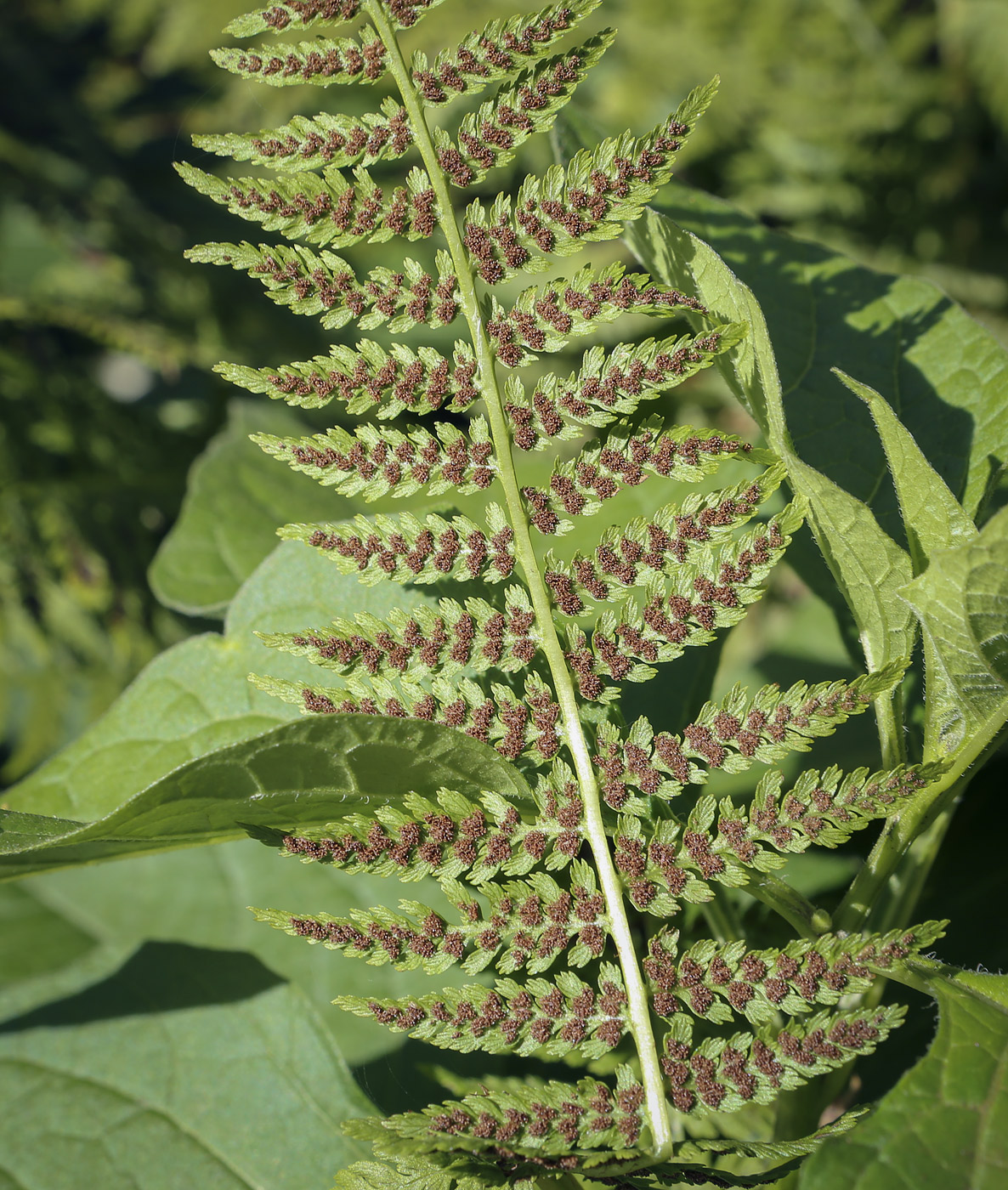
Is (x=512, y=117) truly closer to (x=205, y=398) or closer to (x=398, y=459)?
(x=398, y=459)

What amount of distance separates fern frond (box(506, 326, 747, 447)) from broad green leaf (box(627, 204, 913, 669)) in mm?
35

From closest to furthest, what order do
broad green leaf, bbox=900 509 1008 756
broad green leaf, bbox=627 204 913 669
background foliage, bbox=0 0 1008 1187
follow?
broad green leaf, bbox=900 509 1008 756
broad green leaf, bbox=627 204 913 669
background foliage, bbox=0 0 1008 1187

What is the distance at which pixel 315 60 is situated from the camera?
99 centimetres

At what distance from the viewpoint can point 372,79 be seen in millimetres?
1010

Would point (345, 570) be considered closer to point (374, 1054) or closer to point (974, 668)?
point (974, 668)

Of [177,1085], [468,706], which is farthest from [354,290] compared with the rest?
[177,1085]

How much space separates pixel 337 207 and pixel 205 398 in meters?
2.82

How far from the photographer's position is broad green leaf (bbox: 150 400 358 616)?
180 centimetres

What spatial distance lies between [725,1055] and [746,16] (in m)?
3.95

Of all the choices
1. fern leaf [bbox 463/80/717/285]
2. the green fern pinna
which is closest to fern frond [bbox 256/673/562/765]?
the green fern pinna

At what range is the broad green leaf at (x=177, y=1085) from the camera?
133 cm

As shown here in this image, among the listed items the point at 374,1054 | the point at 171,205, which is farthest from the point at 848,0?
the point at 374,1054

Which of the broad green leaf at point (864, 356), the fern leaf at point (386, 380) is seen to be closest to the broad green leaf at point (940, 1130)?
the broad green leaf at point (864, 356)

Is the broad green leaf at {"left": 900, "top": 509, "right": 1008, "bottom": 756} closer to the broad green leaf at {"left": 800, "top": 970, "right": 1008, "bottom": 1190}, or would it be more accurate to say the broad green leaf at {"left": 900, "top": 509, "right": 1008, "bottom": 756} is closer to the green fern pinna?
the green fern pinna
